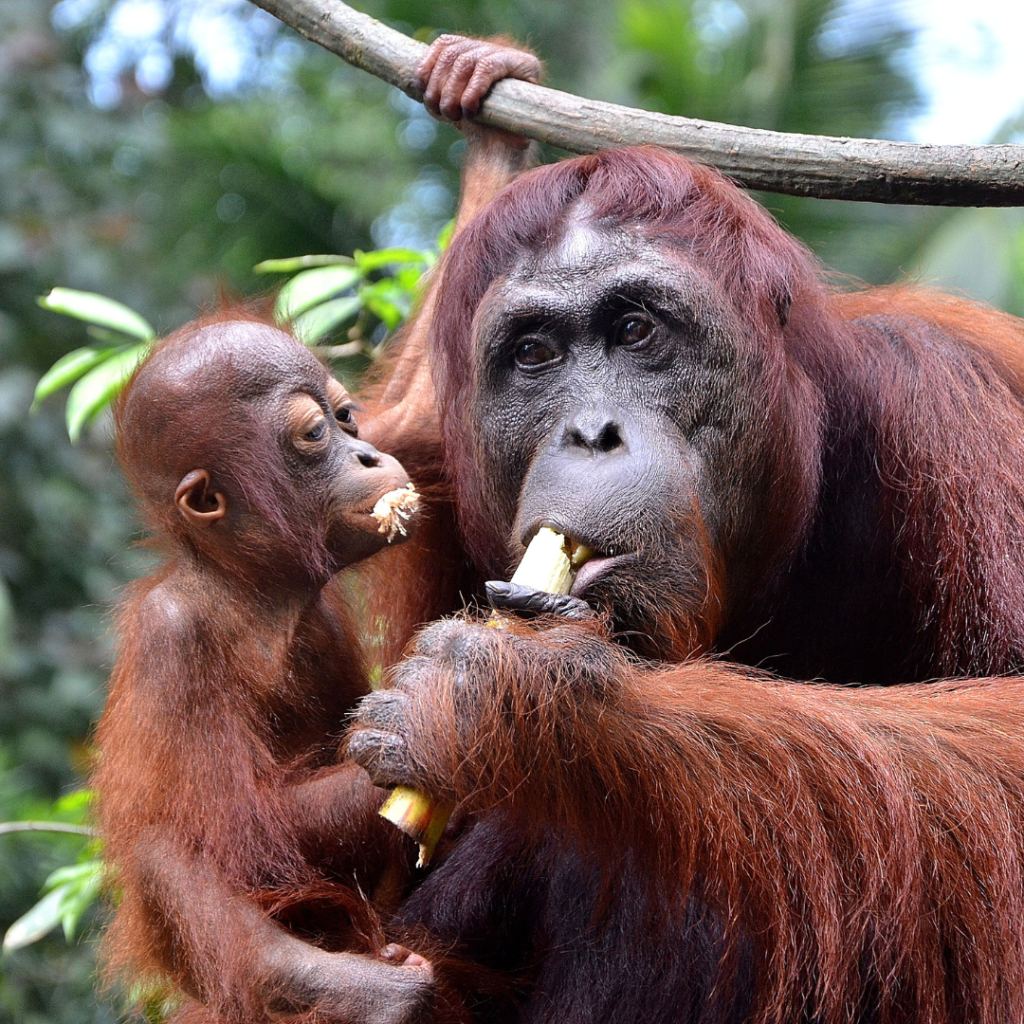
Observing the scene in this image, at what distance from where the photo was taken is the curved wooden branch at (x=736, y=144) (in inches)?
105

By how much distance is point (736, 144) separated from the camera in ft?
9.50

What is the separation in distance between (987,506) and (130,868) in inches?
74.5

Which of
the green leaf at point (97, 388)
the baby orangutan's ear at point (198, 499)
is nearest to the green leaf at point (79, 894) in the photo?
the baby orangutan's ear at point (198, 499)

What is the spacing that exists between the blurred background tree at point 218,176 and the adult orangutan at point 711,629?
14.9ft

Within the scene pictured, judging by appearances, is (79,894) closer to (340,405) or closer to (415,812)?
(340,405)

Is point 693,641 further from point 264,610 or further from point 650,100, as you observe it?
point 650,100

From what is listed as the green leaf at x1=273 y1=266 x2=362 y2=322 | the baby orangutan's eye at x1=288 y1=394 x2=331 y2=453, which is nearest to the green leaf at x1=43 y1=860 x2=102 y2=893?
the baby orangutan's eye at x1=288 y1=394 x2=331 y2=453

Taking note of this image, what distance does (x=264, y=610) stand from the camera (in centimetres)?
287

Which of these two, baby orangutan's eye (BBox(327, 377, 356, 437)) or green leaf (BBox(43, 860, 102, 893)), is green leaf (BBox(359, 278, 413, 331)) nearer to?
baby orangutan's eye (BBox(327, 377, 356, 437))

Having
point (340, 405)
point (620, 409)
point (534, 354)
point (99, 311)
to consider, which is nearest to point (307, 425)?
point (340, 405)

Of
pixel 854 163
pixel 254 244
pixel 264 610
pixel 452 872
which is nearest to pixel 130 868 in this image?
pixel 264 610

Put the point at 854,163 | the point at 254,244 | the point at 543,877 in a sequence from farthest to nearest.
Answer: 1. the point at 254,244
2. the point at 543,877
3. the point at 854,163

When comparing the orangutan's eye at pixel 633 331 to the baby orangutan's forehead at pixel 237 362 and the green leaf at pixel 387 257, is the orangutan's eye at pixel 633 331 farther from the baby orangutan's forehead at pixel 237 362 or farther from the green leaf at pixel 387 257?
the green leaf at pixel 387 257

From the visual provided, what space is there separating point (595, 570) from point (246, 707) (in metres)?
0.85
